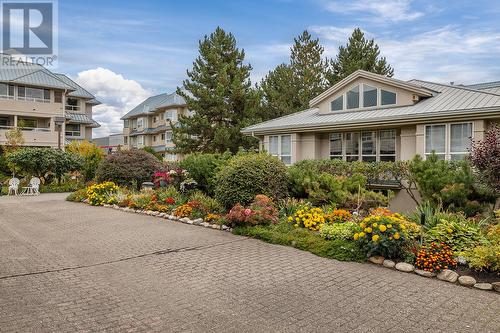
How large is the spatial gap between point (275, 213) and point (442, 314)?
537cm

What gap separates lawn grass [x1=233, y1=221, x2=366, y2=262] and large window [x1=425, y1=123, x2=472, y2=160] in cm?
820

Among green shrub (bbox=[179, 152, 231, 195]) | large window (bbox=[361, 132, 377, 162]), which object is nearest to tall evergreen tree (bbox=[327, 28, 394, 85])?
large window (bbox=[361, 132, 377, 162])

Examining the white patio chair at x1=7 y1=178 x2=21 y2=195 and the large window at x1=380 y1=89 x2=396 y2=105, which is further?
the white patio chair at x1=7 y1=178 x2=21 y2=195

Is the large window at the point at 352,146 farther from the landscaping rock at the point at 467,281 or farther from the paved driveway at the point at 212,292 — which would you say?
the landscaping rock at the point at 467,281

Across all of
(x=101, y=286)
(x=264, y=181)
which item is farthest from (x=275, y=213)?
(x=101, y=286)

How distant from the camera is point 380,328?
3963 millimetres

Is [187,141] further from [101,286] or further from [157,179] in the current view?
[101,286]

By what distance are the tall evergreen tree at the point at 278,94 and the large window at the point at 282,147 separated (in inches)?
386

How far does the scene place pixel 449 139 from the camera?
13781mm

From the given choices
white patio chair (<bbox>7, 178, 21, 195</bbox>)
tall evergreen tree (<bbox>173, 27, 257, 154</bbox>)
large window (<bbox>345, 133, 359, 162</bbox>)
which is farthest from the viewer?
tall evergreen tree (<bbox>173, 27, 257, 154</bbox>)

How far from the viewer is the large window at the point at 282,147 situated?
19.2 m

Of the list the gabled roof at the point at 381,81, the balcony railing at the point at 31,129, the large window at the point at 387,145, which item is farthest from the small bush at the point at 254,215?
the balcony railing at the point at 31,129

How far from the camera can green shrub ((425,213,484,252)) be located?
6484 millimetres

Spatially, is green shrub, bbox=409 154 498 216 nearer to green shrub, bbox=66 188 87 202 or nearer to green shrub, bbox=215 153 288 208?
green shrub, bbox=215 153 288 208
